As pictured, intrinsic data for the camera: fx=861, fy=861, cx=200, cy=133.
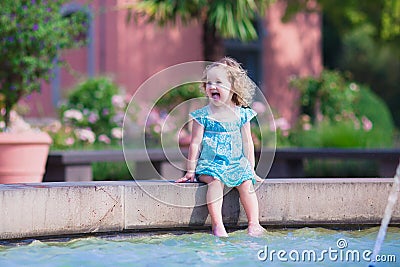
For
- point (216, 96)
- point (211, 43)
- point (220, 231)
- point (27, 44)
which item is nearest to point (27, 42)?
point (27, 44)

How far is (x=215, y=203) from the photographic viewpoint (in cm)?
490

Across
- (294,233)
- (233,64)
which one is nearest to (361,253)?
(294,233)

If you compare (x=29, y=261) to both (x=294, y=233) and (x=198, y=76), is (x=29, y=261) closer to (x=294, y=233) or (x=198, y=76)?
(x=294, y=233)

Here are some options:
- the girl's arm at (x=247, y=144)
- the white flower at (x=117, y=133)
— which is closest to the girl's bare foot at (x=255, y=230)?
the girl's arm at (x=247, y=144)

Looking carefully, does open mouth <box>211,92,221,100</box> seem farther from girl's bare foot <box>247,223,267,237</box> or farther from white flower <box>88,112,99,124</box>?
white flower <box>88,112,99,124</box>

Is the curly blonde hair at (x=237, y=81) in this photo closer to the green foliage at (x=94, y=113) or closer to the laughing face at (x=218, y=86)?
the laughing face at (x=218, y=86)

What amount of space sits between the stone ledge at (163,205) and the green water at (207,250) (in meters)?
0.08

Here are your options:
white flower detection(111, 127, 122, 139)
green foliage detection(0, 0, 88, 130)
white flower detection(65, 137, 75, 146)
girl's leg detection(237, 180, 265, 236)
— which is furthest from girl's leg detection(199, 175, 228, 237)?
white flower detection(111, 127, 122, 139)

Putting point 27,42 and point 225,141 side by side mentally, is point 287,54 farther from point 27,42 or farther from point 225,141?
point 225,141

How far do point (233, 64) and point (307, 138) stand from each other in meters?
7.01

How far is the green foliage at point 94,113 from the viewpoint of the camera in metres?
10.6

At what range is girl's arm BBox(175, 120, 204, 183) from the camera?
508 centimetres

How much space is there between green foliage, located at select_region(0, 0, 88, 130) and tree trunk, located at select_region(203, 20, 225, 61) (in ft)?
16.0

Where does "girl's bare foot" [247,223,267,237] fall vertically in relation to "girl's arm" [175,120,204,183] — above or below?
below
